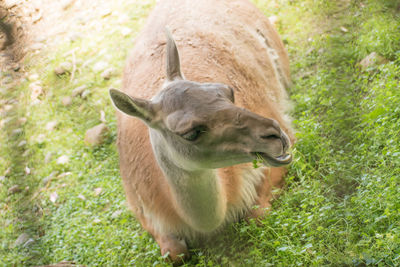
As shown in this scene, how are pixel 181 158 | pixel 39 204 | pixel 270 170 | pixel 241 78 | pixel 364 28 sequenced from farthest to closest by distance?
pixel 39 204 → pixel 364 28 → pixel 241 78 → pixel 270 170 → pixel 181 158

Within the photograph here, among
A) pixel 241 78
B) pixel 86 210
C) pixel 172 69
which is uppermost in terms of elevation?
pixel 172 69

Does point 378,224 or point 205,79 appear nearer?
point 378,224

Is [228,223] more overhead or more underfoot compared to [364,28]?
more underfoot

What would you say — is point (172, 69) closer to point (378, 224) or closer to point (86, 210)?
point (378, 224)

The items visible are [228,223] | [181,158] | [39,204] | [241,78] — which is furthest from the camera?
[39,204]

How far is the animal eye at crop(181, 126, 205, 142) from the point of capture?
2986 millimetres

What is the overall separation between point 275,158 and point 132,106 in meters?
1.16

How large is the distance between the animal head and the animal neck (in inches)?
4.4

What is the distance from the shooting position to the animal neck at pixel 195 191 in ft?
11.3

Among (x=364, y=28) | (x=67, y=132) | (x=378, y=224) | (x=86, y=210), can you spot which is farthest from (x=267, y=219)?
(x=67, y=132)

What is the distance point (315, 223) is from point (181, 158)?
1.23m

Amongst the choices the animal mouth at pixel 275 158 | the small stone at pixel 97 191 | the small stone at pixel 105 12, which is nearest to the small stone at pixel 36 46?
the small stone at pixel 105 12

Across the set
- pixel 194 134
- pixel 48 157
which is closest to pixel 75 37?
pixel 48 157

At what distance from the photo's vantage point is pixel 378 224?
3008mm
